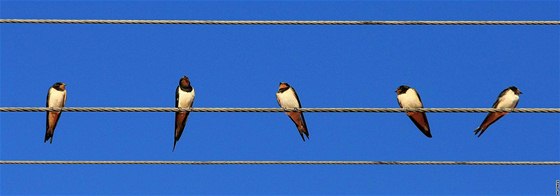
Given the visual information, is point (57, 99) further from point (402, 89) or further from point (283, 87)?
point (402, 89)

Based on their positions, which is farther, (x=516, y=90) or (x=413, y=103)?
(x=413, y=103)

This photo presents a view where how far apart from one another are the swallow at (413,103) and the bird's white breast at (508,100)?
0.56 metres

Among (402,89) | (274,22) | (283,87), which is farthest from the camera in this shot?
(283,87)

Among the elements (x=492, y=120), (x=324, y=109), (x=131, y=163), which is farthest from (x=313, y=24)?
(x=492, y=120)

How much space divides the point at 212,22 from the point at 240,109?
1.78 ft

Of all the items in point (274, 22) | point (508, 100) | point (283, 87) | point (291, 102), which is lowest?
point (274, 22)

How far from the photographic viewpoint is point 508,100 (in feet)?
36.7

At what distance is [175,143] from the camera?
11.1 meters

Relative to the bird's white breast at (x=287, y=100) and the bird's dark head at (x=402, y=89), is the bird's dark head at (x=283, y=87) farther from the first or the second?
the bird's dark head at (x=402, y=89)

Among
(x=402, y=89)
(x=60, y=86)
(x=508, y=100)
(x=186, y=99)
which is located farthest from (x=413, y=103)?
(x=60, y=86)

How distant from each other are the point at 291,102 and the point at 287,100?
3 centimetres

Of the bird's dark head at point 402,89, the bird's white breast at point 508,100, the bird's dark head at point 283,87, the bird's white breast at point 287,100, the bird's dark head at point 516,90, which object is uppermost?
the bird's dark head at point 283,87

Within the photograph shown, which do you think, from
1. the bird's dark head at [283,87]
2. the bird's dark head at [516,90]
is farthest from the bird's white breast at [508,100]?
the bird's dark head at [283,87]

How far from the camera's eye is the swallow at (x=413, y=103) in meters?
11.2
